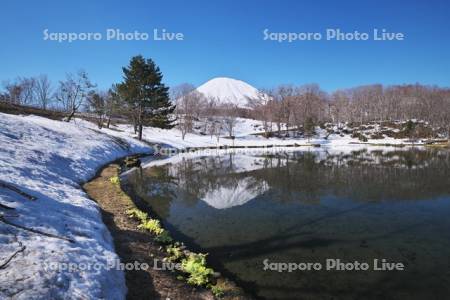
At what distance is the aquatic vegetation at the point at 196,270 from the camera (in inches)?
251

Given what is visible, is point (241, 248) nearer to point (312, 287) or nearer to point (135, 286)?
point (312, 287)

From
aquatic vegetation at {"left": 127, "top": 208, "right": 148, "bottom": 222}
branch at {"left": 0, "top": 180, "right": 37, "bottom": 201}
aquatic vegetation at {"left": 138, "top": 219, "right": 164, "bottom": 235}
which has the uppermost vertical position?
branch at {"left": 0, "top": 180, "right": 37, "bottom": 201}

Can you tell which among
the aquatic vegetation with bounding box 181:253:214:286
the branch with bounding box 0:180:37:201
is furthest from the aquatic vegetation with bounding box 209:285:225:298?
the branch with bounding box 0:180:37:201

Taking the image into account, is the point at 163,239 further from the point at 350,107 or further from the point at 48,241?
the point at 350,107

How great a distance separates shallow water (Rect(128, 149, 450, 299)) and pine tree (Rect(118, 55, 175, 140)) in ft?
91.8

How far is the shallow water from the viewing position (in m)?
7.01

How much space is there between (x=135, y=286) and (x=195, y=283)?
137cm

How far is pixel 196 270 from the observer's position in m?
6.74

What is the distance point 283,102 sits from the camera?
3546 inches

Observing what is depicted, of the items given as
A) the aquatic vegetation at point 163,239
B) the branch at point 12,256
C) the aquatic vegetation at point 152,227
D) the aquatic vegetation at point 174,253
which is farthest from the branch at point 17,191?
the aquatic vegetation at point 174,253

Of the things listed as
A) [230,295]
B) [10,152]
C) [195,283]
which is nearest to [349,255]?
[230,295]

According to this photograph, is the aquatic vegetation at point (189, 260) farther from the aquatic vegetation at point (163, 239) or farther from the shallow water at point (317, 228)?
the shallow water at point (317, 228)

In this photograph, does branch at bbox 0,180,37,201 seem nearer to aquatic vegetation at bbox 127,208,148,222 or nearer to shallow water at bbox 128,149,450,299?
aquatic vegetation at bbox 127,208,148,222

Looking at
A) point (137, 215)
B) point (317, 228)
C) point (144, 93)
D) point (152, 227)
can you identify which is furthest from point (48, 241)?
point (144, 93)
